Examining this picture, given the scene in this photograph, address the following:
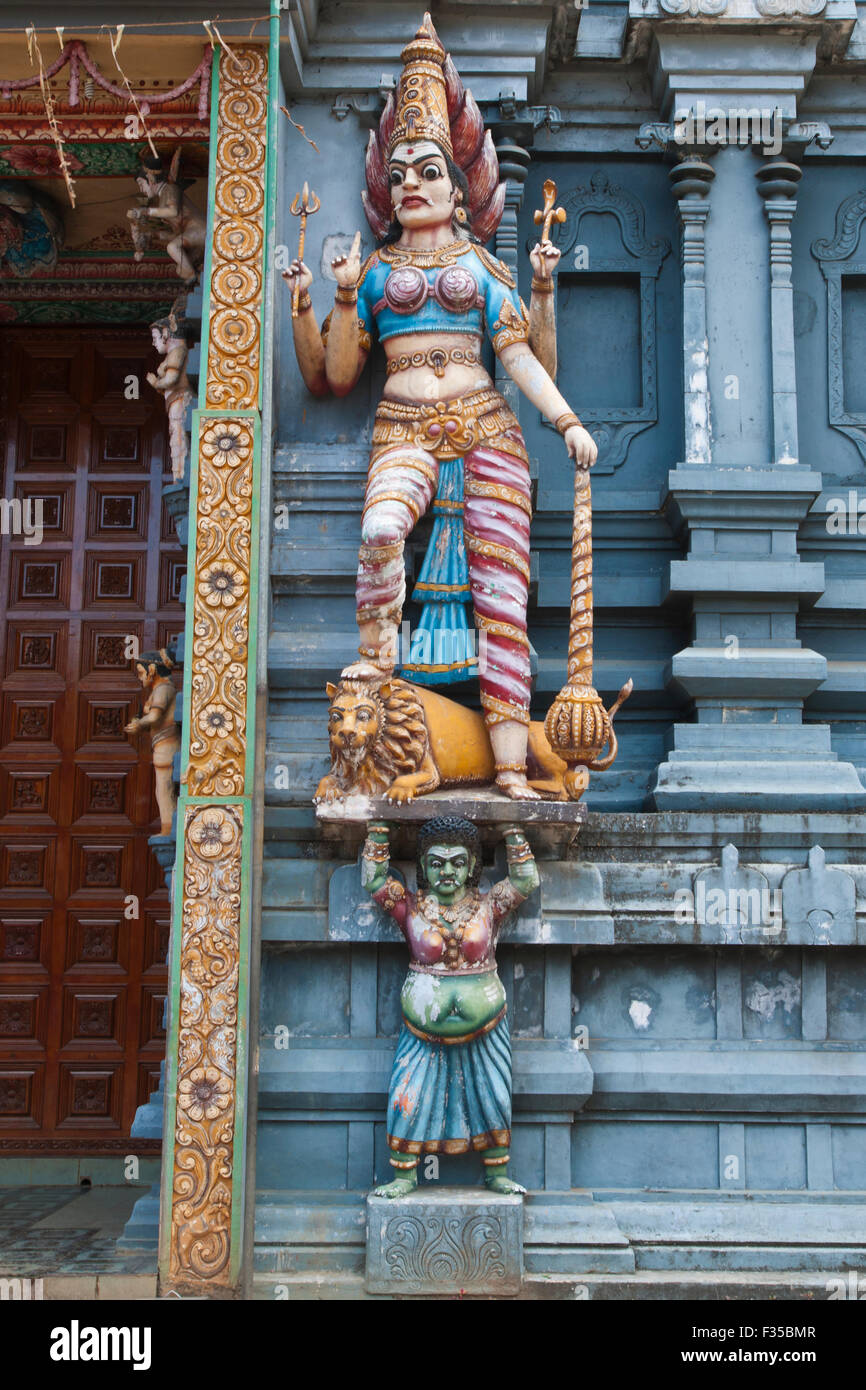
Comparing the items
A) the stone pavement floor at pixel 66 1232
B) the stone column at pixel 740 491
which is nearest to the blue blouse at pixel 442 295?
the stone column at pixel 740 491

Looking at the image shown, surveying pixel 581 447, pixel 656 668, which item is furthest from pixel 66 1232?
pixel 581 447

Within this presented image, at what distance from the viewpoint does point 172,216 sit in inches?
277

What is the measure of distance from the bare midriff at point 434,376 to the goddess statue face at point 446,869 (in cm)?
206

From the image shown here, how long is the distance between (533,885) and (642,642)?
1756mm

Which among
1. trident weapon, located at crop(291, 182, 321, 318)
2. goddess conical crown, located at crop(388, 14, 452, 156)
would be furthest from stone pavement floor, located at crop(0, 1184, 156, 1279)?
goddess conical crown, located at crop(388, 14, 452, 156)

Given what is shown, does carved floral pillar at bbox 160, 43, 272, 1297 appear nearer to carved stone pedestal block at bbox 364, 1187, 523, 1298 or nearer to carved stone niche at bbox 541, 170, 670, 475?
carved stone pedestal block at bbox 364, 1187, 523, 1298

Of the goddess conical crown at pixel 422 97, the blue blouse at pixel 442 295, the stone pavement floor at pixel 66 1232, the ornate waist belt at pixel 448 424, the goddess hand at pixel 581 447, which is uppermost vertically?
the goddess conical crown at pixel 422 97

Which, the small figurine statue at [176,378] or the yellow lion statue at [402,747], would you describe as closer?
the yellow lion statue at [402,747]

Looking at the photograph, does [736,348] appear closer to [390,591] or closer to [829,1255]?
[390,591]

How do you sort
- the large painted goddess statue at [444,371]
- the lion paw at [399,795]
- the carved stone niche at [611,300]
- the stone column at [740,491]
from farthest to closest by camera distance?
the carved stone niche at [611,300] < the stone column at [740,491] < the large painted goddess statue at [444,371] < the lion paw at [399,795]

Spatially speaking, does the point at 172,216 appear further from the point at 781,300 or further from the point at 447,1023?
the point at 447,1023

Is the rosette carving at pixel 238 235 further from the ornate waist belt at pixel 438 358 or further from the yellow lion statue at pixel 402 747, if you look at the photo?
the yellow lion statue at pixel 402 747

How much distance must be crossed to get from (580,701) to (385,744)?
83 cm

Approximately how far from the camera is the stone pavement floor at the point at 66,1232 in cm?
584
